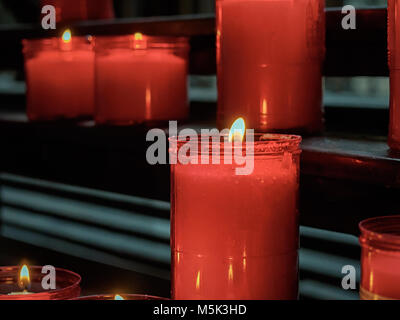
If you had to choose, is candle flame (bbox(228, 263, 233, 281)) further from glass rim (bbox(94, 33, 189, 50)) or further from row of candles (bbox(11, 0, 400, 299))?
glass rim (bbox(94, 33, 189, 50))

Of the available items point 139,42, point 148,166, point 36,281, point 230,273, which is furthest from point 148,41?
point 230,273

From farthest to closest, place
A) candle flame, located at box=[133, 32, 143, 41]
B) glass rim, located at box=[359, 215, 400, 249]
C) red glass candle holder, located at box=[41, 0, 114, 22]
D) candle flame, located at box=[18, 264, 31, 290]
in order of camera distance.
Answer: red glass candle holder, located at box=[41, 0, 114, 22] → candle flame, located at box=[133, 32, 143, 41] → candle flame, located at box=[18, 264, 31, 290] → glass rim, located at box=[359, 215, 400, 249]

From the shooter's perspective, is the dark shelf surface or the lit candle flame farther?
the lit candle flame

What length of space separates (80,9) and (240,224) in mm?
996

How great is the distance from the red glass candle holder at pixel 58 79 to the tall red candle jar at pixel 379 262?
768 millimetres

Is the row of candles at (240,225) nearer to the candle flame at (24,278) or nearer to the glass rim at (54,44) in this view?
the candle flame at (24,278)

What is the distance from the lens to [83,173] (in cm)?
131

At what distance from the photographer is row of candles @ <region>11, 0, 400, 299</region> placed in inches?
28.1

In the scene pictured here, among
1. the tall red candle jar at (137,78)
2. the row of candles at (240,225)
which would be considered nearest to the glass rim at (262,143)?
the row of candles at (240,225)

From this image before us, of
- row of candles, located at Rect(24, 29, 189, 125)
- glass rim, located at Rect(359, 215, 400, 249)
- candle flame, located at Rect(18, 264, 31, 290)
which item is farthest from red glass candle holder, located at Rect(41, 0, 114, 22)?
glass rim, located at Rect(359, 215, 400, 249)

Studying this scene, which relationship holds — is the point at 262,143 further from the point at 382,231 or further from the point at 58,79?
the point at 58,79
